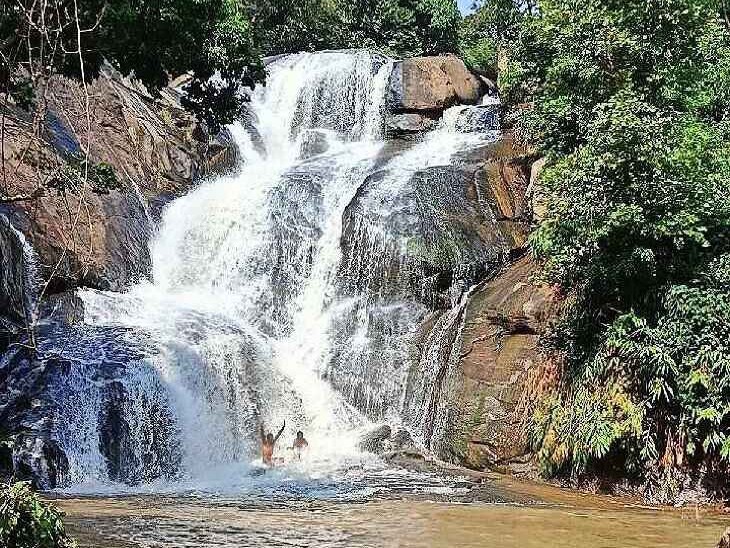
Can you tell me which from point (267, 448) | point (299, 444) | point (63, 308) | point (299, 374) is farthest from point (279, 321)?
point (63, 308)

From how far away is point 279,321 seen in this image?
61.1 feet

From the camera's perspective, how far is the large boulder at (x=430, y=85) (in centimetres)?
2766

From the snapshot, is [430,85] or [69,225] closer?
[69,225]

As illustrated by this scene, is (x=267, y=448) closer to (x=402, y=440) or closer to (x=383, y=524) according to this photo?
(x=402, y=440)

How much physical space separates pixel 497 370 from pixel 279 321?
19.4 ft

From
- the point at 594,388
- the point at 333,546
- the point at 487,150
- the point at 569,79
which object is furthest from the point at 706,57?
the point at 333,546

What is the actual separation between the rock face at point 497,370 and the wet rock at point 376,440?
1.24 metres

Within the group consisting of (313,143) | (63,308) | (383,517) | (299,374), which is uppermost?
(313,143)

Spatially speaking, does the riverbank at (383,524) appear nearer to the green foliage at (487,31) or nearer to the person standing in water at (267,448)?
the person standing in water at (267,448)

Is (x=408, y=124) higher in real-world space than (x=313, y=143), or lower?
higher

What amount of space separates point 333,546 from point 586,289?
7.05 m

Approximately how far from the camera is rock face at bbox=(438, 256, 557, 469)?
45.2 feet

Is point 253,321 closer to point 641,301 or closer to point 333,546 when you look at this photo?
point 641,301

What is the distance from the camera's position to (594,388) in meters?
12.5
